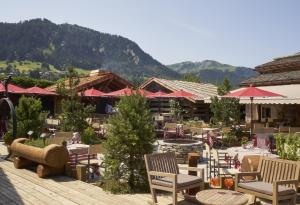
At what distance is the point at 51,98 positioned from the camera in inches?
1266

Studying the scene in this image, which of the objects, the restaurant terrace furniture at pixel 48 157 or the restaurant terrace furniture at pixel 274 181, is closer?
the restaurant terrace furniture at pixel 274 181

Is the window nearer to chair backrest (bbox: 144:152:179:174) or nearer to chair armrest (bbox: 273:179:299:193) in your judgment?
chair backrest (bbox: 144:152:179:174)

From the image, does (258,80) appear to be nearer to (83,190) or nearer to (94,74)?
(94,74)

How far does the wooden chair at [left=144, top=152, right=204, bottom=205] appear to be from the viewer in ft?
24.4

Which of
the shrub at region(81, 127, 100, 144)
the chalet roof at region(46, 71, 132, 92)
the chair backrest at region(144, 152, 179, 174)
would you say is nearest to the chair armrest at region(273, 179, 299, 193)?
the chair backrest at region(144, 152, 179, 174)

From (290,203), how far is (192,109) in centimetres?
2296

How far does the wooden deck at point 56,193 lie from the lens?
820 cm

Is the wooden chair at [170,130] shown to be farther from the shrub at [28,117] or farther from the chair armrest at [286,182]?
the chair armrest at [286,182]

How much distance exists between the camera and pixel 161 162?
839 cm

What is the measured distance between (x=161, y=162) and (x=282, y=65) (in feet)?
72.9

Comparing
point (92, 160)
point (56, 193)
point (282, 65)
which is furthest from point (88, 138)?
point (282, 65)

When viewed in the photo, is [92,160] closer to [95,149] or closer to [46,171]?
[95,149]

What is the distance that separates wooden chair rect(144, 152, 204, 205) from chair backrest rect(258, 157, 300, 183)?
1320mm

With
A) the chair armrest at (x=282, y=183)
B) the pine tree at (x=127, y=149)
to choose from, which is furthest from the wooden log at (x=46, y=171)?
the chair armrest at (x=282, y=183)
